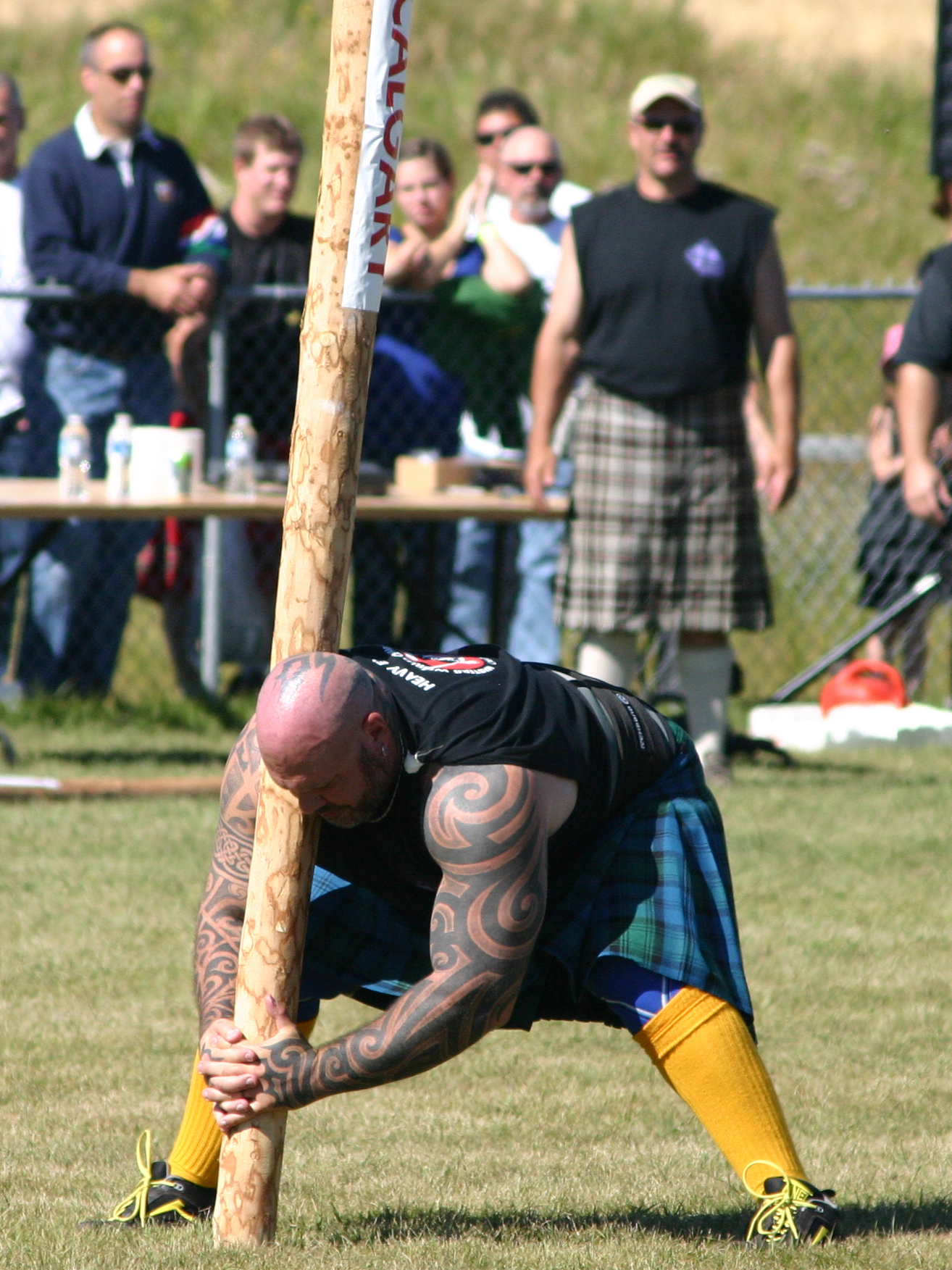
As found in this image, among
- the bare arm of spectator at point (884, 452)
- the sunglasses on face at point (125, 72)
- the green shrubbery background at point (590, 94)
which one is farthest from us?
the green shrubbery background at point (590, 94)

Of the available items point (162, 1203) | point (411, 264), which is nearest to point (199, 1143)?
point (162, 1203)

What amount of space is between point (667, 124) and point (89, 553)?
263 centimetres

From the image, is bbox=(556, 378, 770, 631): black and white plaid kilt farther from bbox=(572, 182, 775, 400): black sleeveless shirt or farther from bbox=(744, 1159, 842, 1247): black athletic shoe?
bbox=(744, 1159, 842, 1247): black athletic shoe

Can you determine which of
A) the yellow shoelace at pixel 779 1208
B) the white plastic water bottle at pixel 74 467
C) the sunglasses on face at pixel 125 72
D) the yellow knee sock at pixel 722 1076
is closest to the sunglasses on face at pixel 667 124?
the sunglasses on face at pixel 125 72

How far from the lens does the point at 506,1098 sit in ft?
12.6

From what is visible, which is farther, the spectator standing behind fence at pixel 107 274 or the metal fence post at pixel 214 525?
the metal fence post at pixel 214 525

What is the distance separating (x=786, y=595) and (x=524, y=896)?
6098mm

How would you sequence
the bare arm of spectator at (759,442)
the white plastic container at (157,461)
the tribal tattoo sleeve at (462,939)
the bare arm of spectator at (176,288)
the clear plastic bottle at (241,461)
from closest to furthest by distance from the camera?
the tribal tattoo sleeve at (462,939), the bare arm of spectator at (759,442), the white plastic container at (157,461), the clear plastic bottle at (241,461), the bare arm of spectator at (176,288)

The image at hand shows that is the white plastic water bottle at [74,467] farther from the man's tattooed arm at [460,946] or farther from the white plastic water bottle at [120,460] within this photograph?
the man's tattooed arm at [460,946]

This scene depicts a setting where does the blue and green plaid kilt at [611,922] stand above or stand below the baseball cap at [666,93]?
below

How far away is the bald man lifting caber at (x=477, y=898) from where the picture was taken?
8.98ft

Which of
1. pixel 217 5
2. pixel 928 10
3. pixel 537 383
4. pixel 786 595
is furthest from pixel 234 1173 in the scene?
pixel 928 10

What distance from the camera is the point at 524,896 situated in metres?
2.74

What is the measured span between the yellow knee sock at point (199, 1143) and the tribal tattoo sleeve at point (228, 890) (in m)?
0.16
